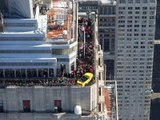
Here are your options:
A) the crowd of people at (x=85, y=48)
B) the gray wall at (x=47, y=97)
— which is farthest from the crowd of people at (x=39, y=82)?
the crowd of people at (x=85, y=48)

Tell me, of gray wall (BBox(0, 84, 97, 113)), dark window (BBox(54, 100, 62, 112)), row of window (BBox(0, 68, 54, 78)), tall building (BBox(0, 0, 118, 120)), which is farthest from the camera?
row of window (BBox(0, 68, 54, 78))

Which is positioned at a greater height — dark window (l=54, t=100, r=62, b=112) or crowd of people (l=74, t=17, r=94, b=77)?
crowd of people (l=74, t=17, r=94, b=77)

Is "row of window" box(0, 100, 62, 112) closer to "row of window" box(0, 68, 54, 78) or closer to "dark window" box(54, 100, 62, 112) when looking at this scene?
"dark window" box(54, 100, 62, 112)

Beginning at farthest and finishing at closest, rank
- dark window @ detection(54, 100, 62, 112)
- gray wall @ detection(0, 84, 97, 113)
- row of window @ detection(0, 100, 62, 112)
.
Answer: row of window @ detection(0, 100, 62, 112) < dark window @ detection(54, 100, 62, 112) < gray wall @ detection(0, 84, 97, 113)

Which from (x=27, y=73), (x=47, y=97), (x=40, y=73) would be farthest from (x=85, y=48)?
(x=47, y=97)

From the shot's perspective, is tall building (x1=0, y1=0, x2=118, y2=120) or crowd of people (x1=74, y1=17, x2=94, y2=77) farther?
crowd of people (x1=74, y1=17, x2=94, y2=77)

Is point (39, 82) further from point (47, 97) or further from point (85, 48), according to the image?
point (85, 48)

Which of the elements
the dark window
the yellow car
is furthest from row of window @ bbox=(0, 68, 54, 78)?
the yellow car

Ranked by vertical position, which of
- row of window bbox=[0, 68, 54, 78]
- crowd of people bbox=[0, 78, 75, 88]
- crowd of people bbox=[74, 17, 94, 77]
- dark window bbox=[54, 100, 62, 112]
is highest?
crowd of people bbox=[74, 17, 94, 77]

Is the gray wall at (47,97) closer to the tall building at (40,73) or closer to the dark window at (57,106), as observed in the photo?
the tall building at (40,73)
